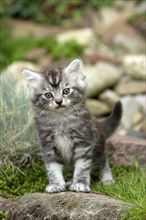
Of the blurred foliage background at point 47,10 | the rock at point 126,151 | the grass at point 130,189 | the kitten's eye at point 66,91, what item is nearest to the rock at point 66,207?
the grass at point 130,189

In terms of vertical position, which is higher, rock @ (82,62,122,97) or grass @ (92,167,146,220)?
rock @ (82,62,122,97)

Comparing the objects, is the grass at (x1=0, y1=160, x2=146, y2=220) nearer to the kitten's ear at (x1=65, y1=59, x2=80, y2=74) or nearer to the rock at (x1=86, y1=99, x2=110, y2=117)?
the kitten's ear at (x1=65, y1=59, x2=80, y2=74)

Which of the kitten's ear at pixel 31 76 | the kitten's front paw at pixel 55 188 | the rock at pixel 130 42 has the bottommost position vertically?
the kitten's front paw at pixel 55 188

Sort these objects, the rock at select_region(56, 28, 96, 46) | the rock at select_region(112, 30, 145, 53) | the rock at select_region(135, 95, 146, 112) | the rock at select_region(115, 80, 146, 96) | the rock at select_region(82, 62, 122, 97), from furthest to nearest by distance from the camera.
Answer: the rock at select_region(56, 28, 96, 46) → the rock at select_region(112, 30, 145, 53) → the rock at select_region(82, 62, 122, 97) → the rock at select_region(115, 80, 146, 96) → the rock at select_region(135, 95, 146, 112)

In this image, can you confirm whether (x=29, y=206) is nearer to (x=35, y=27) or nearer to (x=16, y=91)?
(x=16, y=91)

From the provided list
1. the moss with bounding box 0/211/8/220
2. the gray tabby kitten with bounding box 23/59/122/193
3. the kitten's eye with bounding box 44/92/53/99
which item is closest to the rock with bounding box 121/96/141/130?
the gray tabby kitten with bounding box 23/59/122/193

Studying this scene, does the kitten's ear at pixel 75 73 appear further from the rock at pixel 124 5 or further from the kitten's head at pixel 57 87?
the rock at pixel 124 5
